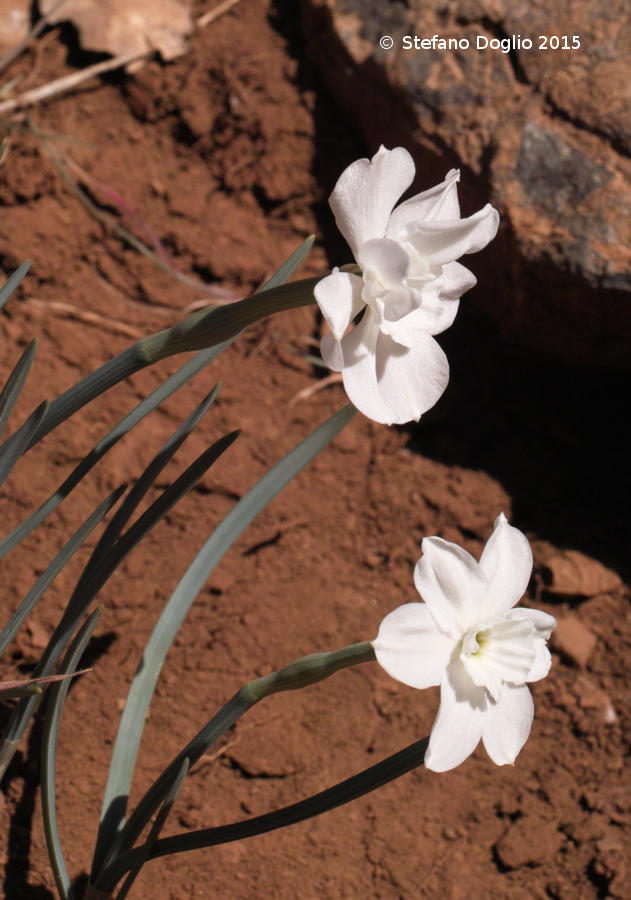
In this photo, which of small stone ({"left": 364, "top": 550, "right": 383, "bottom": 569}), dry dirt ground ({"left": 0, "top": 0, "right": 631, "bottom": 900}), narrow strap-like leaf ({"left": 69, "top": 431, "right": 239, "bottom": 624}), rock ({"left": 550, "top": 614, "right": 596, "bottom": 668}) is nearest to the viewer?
narrow strap-like leaf ({"left": 69, "top": 431, "right": 239, "bottom": 624})

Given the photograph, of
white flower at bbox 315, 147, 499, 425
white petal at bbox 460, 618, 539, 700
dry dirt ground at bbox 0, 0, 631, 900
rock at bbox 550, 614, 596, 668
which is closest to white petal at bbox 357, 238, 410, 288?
white flower at bbox 315, 147, 499, 425

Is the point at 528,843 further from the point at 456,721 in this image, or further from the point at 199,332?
the point at 199,332

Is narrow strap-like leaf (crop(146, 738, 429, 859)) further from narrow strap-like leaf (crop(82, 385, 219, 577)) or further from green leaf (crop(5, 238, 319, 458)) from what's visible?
green leaf (crop(5, 238, 319, 458))

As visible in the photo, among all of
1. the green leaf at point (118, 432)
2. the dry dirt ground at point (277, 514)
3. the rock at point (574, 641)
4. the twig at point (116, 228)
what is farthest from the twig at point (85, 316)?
the rock at point (574, 641)

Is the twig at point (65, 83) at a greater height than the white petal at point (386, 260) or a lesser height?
greater

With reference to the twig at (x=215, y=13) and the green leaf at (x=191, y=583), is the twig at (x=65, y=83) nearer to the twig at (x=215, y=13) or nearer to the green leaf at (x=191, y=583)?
the twig at (x=215, y=13)

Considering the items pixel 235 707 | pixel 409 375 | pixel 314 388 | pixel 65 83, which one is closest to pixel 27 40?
pixel 65 83

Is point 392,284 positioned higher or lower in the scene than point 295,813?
higher
